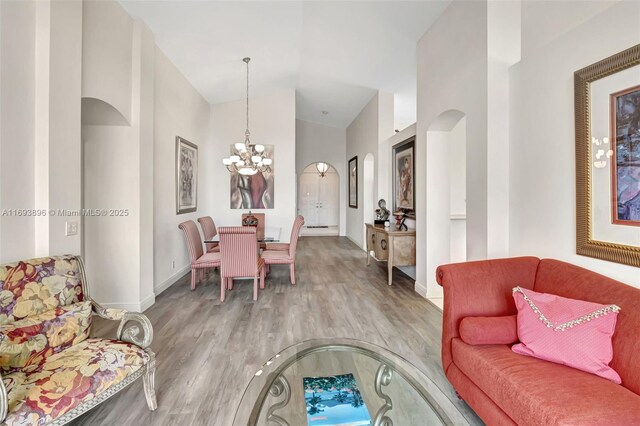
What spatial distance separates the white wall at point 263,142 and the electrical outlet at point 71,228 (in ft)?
12.7

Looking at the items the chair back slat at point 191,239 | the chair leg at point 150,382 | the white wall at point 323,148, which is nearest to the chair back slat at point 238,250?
the chair back slat at point 191,239

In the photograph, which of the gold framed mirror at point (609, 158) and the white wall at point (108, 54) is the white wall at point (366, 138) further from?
the white wall at point (108, 54)

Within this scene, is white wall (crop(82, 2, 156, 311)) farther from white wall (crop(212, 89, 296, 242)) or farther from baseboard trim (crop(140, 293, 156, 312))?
white wall (crop(212, 89, 296, 242))

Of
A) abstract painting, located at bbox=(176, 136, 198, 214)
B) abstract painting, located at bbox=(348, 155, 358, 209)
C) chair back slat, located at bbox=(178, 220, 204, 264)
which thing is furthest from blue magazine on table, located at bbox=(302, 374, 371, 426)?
abstract painting, located at bbox=(348, 155, 358, 209)

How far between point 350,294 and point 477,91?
2.79 meters

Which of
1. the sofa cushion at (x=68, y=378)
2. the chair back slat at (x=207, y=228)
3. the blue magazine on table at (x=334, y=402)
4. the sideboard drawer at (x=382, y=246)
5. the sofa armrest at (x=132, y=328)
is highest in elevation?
the chair back slat at (x=207, y=228)

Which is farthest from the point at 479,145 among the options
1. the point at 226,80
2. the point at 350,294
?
the point at 226,80

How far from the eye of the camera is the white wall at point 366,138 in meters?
6.08

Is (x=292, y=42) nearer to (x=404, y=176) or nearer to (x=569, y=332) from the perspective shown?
(x=404, y=176)

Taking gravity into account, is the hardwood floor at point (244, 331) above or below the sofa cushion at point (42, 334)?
below

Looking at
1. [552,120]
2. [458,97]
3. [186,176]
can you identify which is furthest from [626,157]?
[186,176]

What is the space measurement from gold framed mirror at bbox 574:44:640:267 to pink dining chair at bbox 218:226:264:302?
3.02 m

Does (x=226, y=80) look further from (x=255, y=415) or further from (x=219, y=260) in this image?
(x=255, y=415)

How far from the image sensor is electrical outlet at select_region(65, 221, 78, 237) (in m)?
2.28
